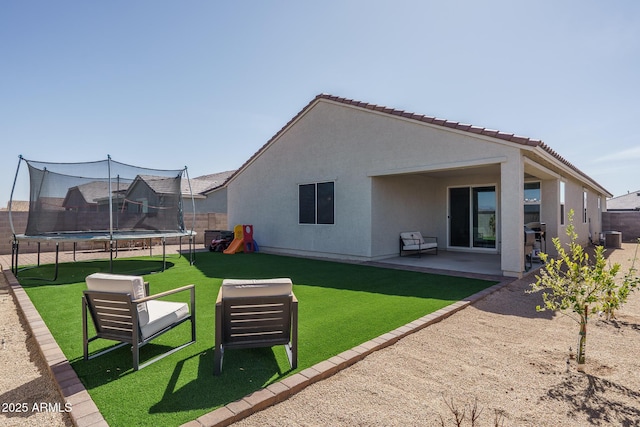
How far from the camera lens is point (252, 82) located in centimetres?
1130

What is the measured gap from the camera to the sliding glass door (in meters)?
12.4

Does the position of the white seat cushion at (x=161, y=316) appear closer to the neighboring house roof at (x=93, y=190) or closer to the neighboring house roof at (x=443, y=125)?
the neighboring house roof at (x=443, y=125)

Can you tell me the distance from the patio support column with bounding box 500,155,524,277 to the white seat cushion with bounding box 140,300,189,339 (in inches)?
280

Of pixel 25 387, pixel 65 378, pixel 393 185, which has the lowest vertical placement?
pixel 25 387

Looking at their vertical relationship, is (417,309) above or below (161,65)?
below

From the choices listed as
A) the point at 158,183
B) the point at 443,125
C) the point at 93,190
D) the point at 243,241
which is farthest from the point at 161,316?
the point at 243,241

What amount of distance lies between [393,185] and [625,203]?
1330 inches

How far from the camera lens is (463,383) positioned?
3027 millimetres

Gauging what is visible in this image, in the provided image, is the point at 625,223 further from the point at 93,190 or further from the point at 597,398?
the point at 93,190

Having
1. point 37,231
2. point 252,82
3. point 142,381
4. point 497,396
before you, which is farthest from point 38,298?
point 252,82

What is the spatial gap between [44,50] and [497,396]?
1198cm

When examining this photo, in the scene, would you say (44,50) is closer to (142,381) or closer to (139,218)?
(139,218)

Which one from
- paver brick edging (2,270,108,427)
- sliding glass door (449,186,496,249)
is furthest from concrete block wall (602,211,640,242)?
paver brick edging (2,270,108,427)

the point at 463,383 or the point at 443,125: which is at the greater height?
the point at 443,125
